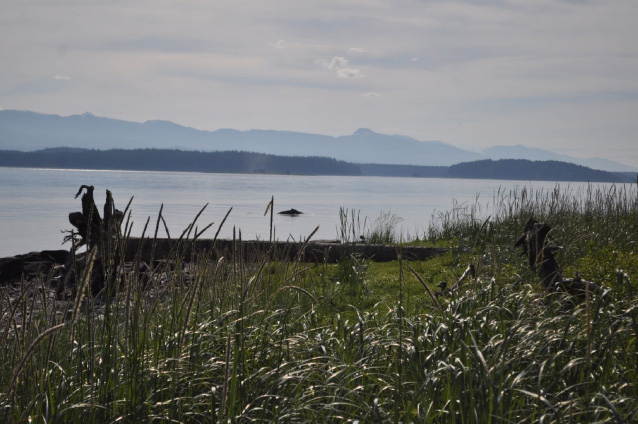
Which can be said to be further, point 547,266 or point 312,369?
point 547,266

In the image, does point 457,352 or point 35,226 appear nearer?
point 457,352

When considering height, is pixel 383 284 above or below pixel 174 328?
below

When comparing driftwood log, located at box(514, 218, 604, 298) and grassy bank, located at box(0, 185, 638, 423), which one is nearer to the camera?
grassy bank, located at box(0, 185, 638, 423)

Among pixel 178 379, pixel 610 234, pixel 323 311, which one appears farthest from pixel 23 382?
pixel 610 234

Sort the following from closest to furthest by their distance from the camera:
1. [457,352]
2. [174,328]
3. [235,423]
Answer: [235,423]
[457,352]
[174,328]

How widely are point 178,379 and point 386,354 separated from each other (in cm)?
133

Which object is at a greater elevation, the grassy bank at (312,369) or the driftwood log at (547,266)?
the driftwood log at (547,266)

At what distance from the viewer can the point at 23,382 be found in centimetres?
329

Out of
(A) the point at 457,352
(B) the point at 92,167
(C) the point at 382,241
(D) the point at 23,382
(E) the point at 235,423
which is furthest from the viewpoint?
(B) the point at 92,167

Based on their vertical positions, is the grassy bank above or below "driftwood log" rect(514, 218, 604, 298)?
below

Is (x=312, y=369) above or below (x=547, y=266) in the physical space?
below

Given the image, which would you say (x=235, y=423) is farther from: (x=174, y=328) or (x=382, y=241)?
(x=382, y=241)

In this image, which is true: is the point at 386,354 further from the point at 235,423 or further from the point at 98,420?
the point at 98,420

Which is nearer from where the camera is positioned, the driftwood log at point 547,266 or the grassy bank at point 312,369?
the grassy bank at point 312,369
